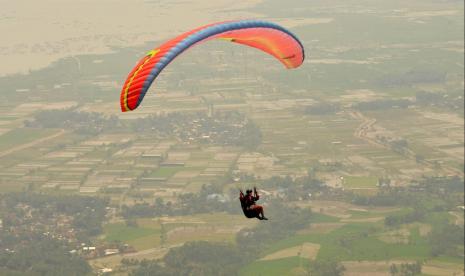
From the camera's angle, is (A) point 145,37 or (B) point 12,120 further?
(A) point 145,37

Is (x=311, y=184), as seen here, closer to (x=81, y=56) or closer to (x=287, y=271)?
(x=287, y=271)

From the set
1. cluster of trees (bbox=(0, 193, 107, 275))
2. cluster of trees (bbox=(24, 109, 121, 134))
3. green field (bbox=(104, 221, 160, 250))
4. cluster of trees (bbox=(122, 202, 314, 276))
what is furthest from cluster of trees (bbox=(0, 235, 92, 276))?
cluster of trees (bbox=(24, 109, 121, 134))

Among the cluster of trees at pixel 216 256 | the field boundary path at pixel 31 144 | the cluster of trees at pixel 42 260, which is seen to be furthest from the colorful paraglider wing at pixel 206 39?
the field boundary path at pixel 31 144

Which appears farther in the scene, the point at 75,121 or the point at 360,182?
the point at 75,121

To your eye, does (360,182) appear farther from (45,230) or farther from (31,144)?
(31,144)

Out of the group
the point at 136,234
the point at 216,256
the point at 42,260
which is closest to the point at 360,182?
the point at 216,256

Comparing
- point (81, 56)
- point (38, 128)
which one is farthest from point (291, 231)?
point (81, 56)

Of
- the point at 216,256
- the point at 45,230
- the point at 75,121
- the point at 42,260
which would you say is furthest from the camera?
the point at 75,121
